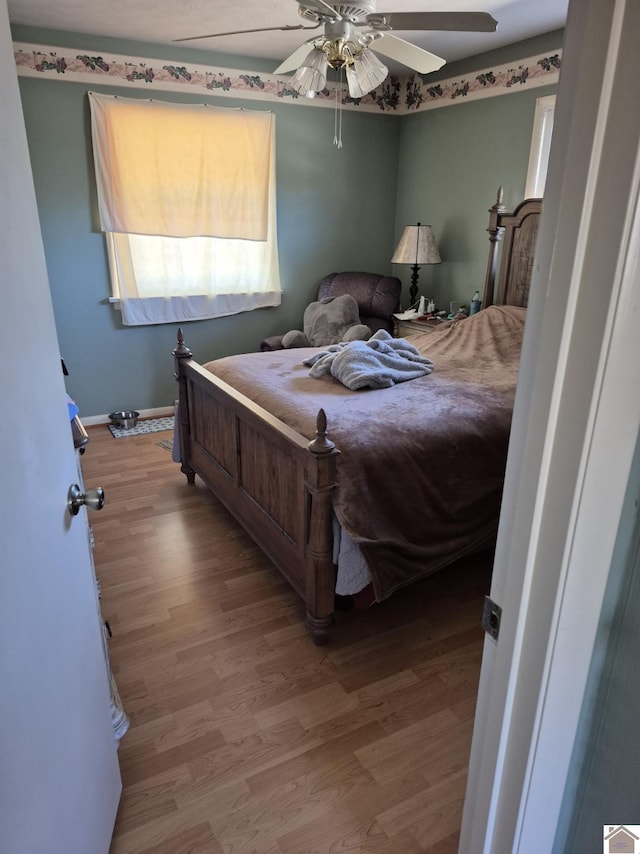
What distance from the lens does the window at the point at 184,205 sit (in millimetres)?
4020

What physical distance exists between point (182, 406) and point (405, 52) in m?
2.14

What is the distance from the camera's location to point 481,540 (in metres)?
2.46

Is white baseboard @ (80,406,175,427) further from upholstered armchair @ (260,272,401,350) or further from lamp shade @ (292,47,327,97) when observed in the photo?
lamp shade @ (292,47,327,97)

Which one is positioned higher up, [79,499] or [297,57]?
[297,57]

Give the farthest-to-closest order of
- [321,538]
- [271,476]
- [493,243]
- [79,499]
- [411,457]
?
[493,243] → [271,476] → [411,457] → [321,538] → [79,499]

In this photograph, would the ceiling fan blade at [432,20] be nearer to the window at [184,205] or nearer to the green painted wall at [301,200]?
the green painted wall at [301,200]

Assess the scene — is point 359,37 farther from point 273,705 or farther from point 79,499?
point 273,705

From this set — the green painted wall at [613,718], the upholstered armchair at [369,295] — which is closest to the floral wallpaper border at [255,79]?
the upholstered armchair at [369,295]

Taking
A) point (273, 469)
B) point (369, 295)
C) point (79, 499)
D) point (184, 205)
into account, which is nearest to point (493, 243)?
point (369, 295)

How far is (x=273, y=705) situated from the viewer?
194 centimetres

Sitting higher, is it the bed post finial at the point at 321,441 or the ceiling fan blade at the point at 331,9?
the ceiling fan blade at the point at 331,9

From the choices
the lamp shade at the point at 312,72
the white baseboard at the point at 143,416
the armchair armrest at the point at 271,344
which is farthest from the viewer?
the armchair armrest at the point at 271,344

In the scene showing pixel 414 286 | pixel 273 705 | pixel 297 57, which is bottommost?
pixel 273 705

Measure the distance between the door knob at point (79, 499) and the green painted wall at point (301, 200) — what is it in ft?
10.9
